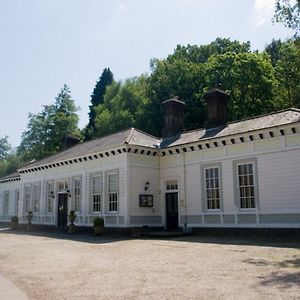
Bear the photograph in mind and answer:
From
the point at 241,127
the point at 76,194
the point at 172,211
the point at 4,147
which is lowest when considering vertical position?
the point at 172,211

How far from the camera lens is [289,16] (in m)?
15.1

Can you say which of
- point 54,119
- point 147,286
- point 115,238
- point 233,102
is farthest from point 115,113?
point 147,286

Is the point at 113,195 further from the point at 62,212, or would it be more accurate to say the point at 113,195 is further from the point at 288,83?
the point at 288,83

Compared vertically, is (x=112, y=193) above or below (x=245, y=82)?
below

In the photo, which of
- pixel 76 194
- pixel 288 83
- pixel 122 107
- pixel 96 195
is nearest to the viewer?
pixel 96 195

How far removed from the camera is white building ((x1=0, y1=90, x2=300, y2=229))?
16.5m

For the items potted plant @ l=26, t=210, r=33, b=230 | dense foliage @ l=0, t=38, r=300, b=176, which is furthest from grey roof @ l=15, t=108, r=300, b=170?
dense foliage @ l=0, t=38, r=300, b=176

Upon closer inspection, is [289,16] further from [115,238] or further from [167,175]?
[115,238]

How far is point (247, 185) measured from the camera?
17.6 m

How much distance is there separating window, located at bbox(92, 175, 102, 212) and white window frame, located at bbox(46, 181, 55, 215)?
473 centimetres

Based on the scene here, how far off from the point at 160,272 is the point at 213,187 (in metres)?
10.4

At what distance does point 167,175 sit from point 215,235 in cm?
448

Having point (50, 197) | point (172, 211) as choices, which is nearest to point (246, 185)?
point (172, 211)

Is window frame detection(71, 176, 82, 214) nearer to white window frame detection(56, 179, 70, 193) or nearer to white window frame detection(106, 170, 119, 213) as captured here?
white window frame detection(56, 179, 70, 193)
